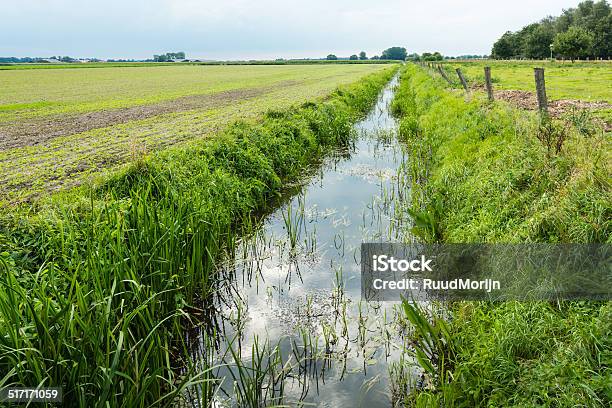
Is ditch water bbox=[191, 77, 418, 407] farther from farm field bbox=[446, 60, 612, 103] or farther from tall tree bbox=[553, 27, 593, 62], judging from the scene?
tall tree bbox=[553, 27, 593, 62]

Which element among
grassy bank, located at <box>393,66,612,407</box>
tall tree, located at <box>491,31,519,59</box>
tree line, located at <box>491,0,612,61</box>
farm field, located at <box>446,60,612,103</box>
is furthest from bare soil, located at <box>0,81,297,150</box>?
tall tree, located at <box>491,31,519,59</box>

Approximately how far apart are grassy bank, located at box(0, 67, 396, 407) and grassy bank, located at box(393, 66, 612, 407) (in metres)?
2.20

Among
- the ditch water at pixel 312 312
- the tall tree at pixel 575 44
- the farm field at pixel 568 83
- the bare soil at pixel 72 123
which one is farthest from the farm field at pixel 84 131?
the tall tree at pixel 575 44

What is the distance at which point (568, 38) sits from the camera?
66.8 m

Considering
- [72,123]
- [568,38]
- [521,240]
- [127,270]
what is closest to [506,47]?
[568,38]

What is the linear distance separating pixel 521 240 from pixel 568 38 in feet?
252

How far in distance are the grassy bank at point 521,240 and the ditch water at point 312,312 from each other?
553 mm

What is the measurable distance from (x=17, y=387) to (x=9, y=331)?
1.22 ft

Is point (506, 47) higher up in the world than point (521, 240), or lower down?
higher up

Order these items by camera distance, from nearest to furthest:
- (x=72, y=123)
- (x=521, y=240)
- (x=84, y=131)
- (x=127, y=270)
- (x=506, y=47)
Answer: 1. (x=127, y=270)
2. (x=521, y=240)
3. (x=84, y=131)
4. (x=72, y=123)
5. (x=506, y=47)

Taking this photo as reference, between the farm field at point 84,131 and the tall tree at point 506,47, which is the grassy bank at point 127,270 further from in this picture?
the tall tree at point 506,47

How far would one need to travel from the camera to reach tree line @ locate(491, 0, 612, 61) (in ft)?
220

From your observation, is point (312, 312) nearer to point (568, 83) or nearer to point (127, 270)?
point (127, 270)

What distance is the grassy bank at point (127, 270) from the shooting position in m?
3.14
